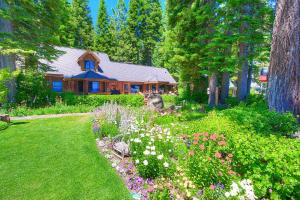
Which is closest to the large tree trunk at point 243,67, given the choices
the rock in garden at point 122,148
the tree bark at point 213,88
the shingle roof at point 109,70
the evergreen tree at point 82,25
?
the tree bark at point 213,88

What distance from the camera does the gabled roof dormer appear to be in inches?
920

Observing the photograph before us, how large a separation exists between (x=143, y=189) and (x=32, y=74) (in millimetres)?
14786

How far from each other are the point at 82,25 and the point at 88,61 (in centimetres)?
1780

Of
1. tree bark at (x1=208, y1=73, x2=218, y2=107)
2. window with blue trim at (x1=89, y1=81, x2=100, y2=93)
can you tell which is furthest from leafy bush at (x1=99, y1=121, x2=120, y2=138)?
window with blue trim at (x1=89, y1=81, x2=100, y2=93)

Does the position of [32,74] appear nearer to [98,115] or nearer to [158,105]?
[98,115]

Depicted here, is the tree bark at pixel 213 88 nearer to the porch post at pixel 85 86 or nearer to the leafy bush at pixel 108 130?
the leafy bush at pixel 108 130

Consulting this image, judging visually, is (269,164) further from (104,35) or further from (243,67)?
(104,35)

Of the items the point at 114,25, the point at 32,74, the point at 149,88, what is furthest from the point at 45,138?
the point at 114,25

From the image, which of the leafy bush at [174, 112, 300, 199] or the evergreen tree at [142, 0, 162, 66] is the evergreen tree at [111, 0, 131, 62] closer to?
the evergreen tree at [142, 0, 162, 66]

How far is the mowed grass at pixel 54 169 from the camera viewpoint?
375cm

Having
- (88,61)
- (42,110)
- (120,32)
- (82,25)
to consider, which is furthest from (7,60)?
(120,32)

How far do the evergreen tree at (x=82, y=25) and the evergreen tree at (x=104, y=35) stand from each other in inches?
53.4

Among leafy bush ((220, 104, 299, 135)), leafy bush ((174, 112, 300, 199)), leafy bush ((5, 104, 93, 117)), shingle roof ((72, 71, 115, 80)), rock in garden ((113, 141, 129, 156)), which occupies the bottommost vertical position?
rock in garden ((113, 141, 129, 156))

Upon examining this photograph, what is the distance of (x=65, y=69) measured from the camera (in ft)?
72.4
